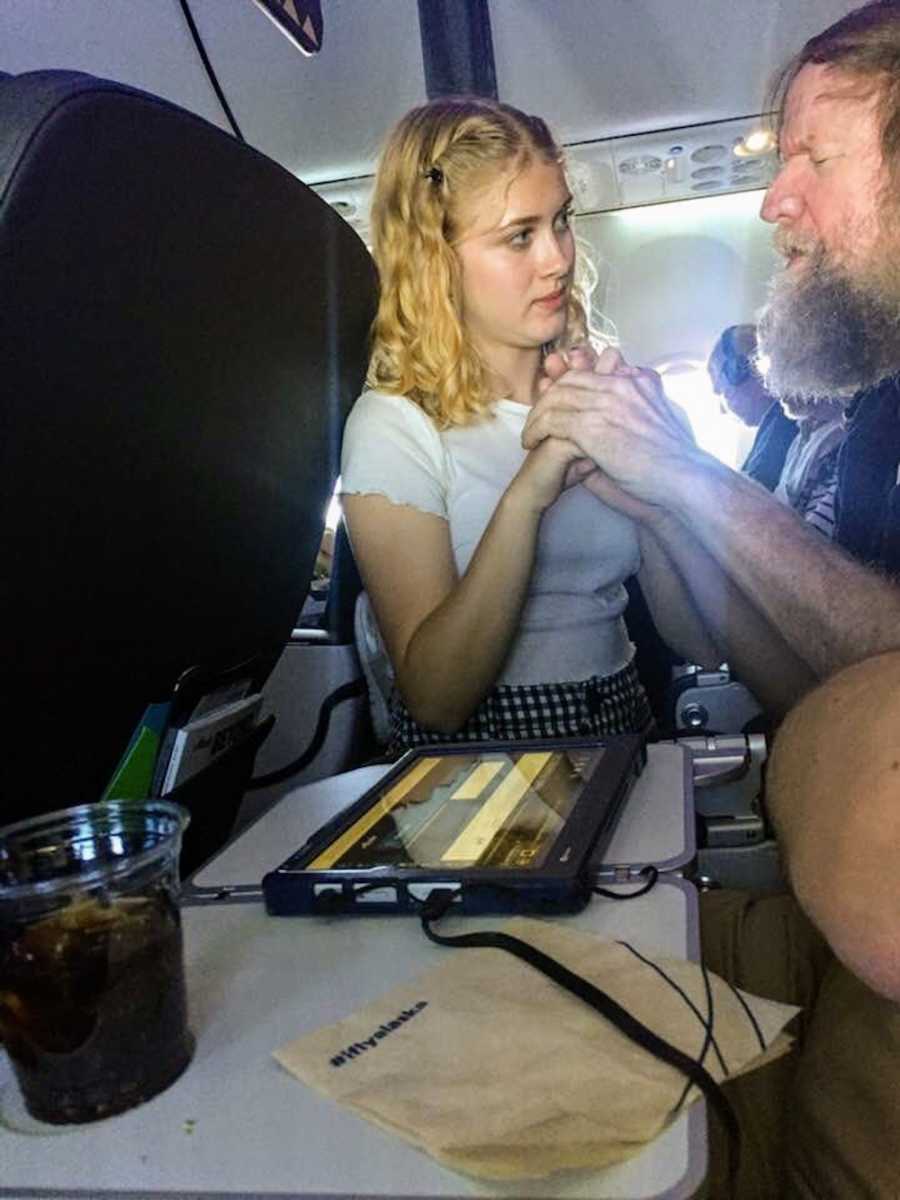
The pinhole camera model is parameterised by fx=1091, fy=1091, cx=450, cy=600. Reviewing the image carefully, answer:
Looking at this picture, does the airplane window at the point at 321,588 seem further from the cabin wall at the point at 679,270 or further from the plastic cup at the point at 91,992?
the cabin wall at the point at 679,270

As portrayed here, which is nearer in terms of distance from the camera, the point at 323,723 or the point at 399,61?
the point at 323,723

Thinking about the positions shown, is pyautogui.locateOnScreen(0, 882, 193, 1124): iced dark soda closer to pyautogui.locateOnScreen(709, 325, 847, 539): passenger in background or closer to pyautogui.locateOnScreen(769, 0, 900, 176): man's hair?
pyautogui.locateOnScreen(709, 325, 847, 539): passenger in background

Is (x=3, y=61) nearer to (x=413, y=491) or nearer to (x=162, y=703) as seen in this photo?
(x=413, y=491)

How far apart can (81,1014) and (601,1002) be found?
9.4 inches

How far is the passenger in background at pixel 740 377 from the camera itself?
320 cm


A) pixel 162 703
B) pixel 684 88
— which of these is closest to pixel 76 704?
pixel 162 703

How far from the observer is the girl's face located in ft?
4.50

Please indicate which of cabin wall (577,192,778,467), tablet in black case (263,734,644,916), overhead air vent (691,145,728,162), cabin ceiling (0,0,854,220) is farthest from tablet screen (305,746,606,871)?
cabin wall (577,192,778,467)

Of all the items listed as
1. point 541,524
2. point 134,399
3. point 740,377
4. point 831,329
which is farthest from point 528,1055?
point 740,377

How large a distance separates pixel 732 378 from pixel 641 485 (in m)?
2.32

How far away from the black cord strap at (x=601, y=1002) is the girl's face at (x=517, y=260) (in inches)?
37.6

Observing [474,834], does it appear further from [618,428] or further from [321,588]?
[321,588]

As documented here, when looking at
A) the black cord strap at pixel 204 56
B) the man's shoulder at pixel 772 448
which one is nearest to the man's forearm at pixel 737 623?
the man's shoulder at pixel 772 448

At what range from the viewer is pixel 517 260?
1.40 m
